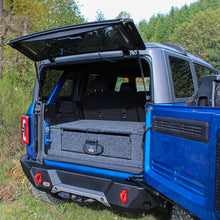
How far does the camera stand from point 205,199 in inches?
60.6

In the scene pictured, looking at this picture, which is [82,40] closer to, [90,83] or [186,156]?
[186,156]

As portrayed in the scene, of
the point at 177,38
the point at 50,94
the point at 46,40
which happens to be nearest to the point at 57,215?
the point at 50,94

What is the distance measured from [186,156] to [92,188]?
1.19 metres

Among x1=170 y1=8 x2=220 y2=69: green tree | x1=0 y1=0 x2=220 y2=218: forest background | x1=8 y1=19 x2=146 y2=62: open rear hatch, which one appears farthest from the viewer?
x1=170 y1=8 x2=220 y2=69: green tree

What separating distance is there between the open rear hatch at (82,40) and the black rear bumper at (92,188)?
1402mm

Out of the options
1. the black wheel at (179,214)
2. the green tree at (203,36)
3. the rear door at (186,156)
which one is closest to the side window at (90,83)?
the rear door at (186,156)

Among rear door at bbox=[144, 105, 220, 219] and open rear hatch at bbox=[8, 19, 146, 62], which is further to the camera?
open rear hatch at bbox=[8, 19, 146, 62]

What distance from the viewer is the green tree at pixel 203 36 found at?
4381 cm

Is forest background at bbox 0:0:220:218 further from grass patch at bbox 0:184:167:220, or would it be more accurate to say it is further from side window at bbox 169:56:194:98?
side window at bbox 169:56:194:98

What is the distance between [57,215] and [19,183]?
120 cm

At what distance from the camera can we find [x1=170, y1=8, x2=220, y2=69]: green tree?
4381 cm

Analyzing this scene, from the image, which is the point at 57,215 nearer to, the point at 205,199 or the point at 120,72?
the point at 205,199

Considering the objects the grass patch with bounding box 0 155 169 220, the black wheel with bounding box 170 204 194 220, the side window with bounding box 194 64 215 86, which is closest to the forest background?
the grass patch with bounding box 0 155 169 220

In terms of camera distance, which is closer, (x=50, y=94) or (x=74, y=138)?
(x=74, y=138)
